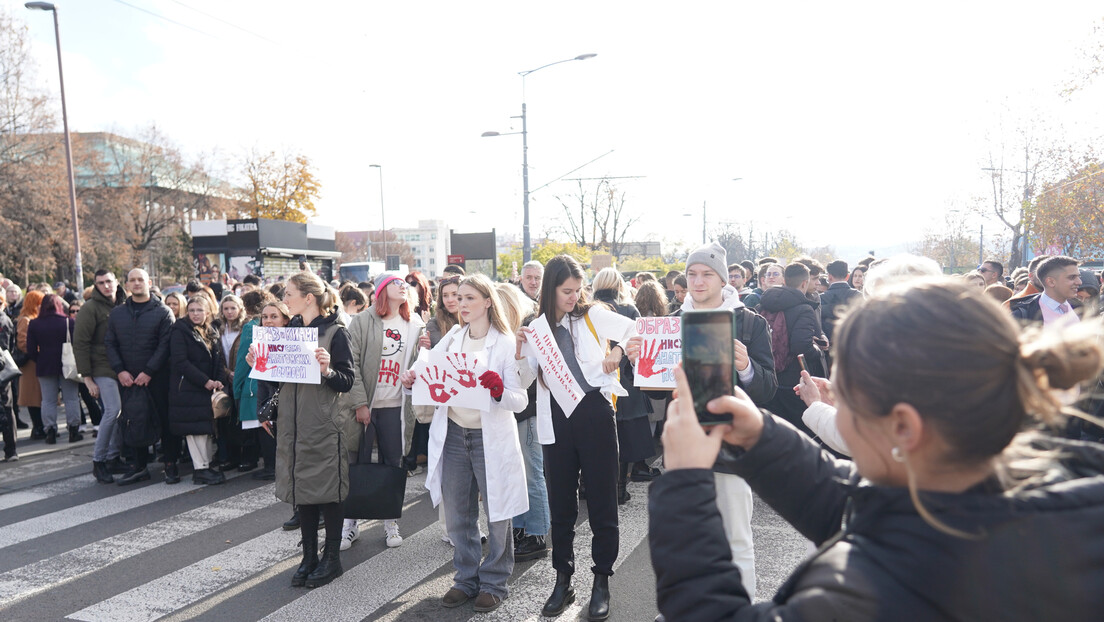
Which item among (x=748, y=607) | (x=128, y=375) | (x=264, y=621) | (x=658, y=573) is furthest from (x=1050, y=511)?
(x=128, y=375)

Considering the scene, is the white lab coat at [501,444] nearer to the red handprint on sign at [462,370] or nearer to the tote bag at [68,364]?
the red handprint on sign at [462,370]

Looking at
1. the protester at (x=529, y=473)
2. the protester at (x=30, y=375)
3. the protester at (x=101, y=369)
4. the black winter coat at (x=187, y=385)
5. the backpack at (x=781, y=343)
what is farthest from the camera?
the protester at (x=30, y=375)

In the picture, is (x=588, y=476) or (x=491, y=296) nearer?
(x=588, y=476)

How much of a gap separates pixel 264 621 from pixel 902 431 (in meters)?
4.33

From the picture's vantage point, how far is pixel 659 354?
165 inches

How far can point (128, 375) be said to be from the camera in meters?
7.66

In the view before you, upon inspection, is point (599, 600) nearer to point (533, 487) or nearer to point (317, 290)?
point (533, 487)

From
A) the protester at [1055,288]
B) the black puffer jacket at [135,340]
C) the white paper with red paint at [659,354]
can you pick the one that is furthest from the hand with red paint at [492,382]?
the black puffer jacket at [135,340]

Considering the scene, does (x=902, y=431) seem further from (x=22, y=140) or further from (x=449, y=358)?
(x=22, y=140)

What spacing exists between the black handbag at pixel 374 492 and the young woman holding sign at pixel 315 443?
141 mm

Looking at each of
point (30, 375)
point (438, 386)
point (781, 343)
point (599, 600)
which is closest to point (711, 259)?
point (438, 386)

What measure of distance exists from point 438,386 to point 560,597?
154cm

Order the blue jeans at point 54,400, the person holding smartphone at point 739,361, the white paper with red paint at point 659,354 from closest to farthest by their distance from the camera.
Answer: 1. the person holding smartphone at point 739,361
2. the white paper with red paint at point 659,354
3. the blue jeans at point 54,400

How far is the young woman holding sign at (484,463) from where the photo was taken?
4.52m
